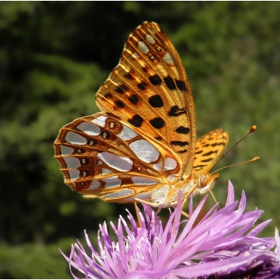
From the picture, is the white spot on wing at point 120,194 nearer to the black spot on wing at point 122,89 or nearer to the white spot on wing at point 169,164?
the white spot on wing at point 169,164

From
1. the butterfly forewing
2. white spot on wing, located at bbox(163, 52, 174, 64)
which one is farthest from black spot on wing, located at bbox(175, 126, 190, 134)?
white spot on wing, located at bbox(163, 52, 174, 64)

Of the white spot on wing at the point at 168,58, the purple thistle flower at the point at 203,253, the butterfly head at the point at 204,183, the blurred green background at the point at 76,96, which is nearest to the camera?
the purple thistle flower at the point at 203,253

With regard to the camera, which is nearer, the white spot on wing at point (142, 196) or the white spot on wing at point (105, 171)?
the white spot on wing at point (142, 196)

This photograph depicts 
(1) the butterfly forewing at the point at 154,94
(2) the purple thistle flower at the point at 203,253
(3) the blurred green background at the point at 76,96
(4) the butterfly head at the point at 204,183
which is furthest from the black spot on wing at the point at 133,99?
(3) the blurred green background at the point at 76,96

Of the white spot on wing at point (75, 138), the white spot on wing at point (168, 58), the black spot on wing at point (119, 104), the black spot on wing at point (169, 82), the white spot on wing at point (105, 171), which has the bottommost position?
the white spot on wing at point (105, 171)

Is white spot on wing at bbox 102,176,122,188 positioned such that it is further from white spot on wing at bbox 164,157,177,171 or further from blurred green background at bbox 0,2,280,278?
blurred green background at bbox 0,2,280,278

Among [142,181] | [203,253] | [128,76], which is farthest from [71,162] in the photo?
[203,253]
